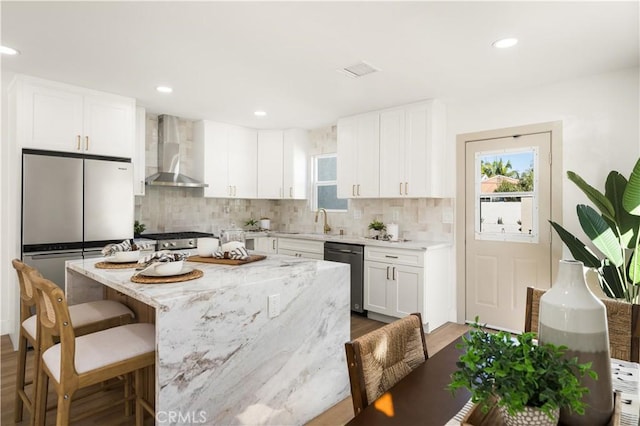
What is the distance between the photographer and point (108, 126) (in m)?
3.71

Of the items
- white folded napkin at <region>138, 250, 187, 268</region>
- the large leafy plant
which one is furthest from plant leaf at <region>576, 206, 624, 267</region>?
white folded napkin at <region>138, 250, 187, 268</region>

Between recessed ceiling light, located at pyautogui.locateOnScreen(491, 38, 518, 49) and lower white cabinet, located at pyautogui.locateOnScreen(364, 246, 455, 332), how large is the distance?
1984mm

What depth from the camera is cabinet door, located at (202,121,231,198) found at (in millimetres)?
4906

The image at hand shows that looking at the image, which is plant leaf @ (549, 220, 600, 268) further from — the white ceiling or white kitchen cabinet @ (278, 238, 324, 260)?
white kitchen cabinet @ (278, 238, 324, 260)

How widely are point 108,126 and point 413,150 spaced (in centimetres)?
328

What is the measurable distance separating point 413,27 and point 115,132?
10.2ft

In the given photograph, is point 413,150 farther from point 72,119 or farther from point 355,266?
point 72,119

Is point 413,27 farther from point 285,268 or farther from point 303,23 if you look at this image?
point 285,268

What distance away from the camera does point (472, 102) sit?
13.0ft

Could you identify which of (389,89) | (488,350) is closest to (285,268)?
(488,350)

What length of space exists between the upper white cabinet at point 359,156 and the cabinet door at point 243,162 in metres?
1.43

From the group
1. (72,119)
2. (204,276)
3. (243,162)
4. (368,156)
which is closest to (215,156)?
(243,162)

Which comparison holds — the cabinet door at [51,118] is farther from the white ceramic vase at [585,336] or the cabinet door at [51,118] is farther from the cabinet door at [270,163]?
the white ceramic vase at [585,336]

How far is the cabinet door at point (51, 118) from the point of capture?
321 centimetres
